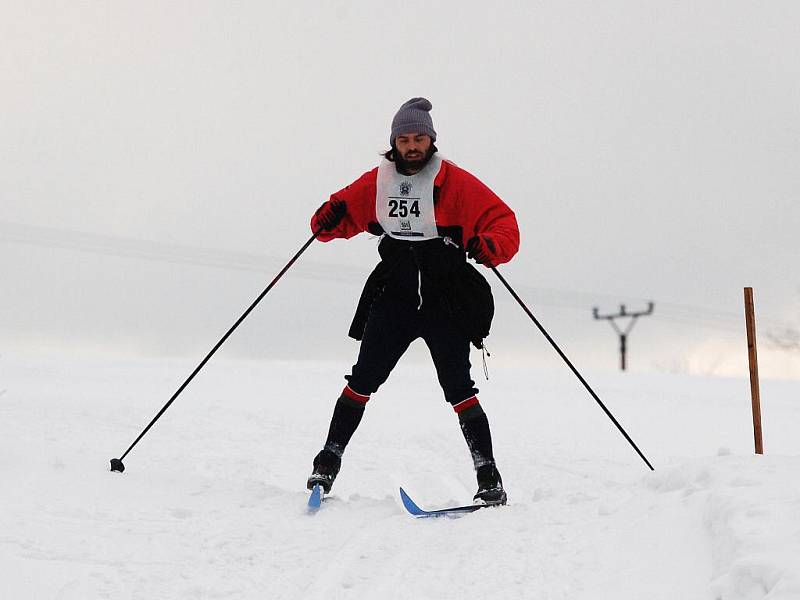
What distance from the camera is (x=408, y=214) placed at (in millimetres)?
4461

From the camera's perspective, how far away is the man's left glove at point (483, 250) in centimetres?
417

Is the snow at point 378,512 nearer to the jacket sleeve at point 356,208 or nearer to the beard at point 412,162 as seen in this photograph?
the jacket sleeve at point 356,208

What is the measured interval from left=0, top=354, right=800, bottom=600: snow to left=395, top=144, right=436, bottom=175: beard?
1869mm

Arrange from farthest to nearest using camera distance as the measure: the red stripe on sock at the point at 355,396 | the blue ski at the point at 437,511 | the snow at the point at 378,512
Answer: the red stripe on sock at the point at 355,396 < the blue ski at the point at 437,511 < the snow at the point at 378,512

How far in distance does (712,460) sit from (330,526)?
1.81 metres

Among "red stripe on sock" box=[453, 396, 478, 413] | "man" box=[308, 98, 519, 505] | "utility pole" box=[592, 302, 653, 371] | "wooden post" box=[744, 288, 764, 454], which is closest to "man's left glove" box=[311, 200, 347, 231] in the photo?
"man" box=[308, 98, 519, 505]

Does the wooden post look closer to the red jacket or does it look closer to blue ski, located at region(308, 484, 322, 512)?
the red jacket

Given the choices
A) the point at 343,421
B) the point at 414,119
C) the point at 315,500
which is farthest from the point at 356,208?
the point at 315,500

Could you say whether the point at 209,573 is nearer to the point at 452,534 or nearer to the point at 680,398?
the point at 452,534

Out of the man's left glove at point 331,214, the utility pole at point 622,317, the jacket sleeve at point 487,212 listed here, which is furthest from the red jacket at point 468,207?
the utility pole at point 622,317

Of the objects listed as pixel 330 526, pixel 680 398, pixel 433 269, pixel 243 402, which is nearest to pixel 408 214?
pixel 433 269

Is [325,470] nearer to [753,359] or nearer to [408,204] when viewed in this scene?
[408,204]

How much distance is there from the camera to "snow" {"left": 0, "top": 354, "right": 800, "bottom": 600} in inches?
109

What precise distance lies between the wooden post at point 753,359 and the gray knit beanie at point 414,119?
1.98m
